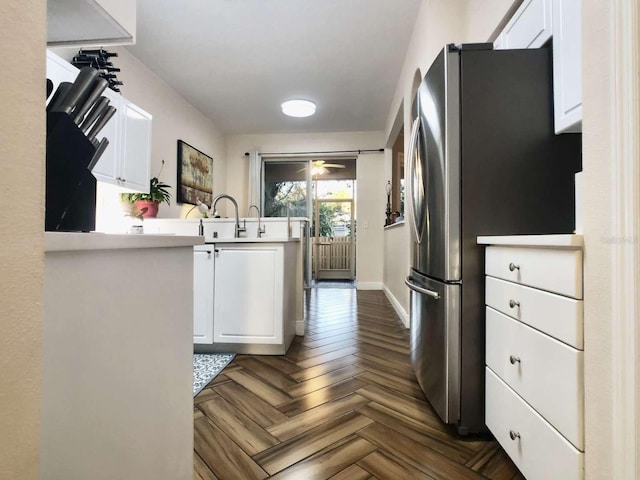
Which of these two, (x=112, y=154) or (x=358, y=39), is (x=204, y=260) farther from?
(x=358, y=39)

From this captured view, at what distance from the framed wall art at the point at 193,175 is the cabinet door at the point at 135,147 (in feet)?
4.04

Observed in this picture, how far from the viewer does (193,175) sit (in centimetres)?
432

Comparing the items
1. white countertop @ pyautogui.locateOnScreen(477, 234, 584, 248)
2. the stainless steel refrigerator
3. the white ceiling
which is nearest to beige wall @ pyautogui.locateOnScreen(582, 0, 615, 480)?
white countertop @ pyautogui.locateOnScreen(477, 234, 584, 248)

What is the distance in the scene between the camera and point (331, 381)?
5.85 ft

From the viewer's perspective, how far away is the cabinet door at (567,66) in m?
1.06

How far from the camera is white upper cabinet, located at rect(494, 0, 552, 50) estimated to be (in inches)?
51.6

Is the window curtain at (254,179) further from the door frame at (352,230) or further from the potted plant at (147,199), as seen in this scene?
the potted plant at (147,199)

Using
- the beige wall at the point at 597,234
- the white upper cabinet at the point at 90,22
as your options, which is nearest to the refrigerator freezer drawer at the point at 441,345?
the beige wall at the point at 597,234

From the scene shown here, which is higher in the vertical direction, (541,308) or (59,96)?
(59,96)

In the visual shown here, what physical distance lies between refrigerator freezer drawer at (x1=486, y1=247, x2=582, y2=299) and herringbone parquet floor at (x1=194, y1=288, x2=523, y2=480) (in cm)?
69

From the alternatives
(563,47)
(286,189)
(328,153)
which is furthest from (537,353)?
(286,189)

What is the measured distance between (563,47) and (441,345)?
122cm

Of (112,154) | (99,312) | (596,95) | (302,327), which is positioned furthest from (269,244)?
(596,95)

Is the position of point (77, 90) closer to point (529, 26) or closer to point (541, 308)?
point (541, 308)
